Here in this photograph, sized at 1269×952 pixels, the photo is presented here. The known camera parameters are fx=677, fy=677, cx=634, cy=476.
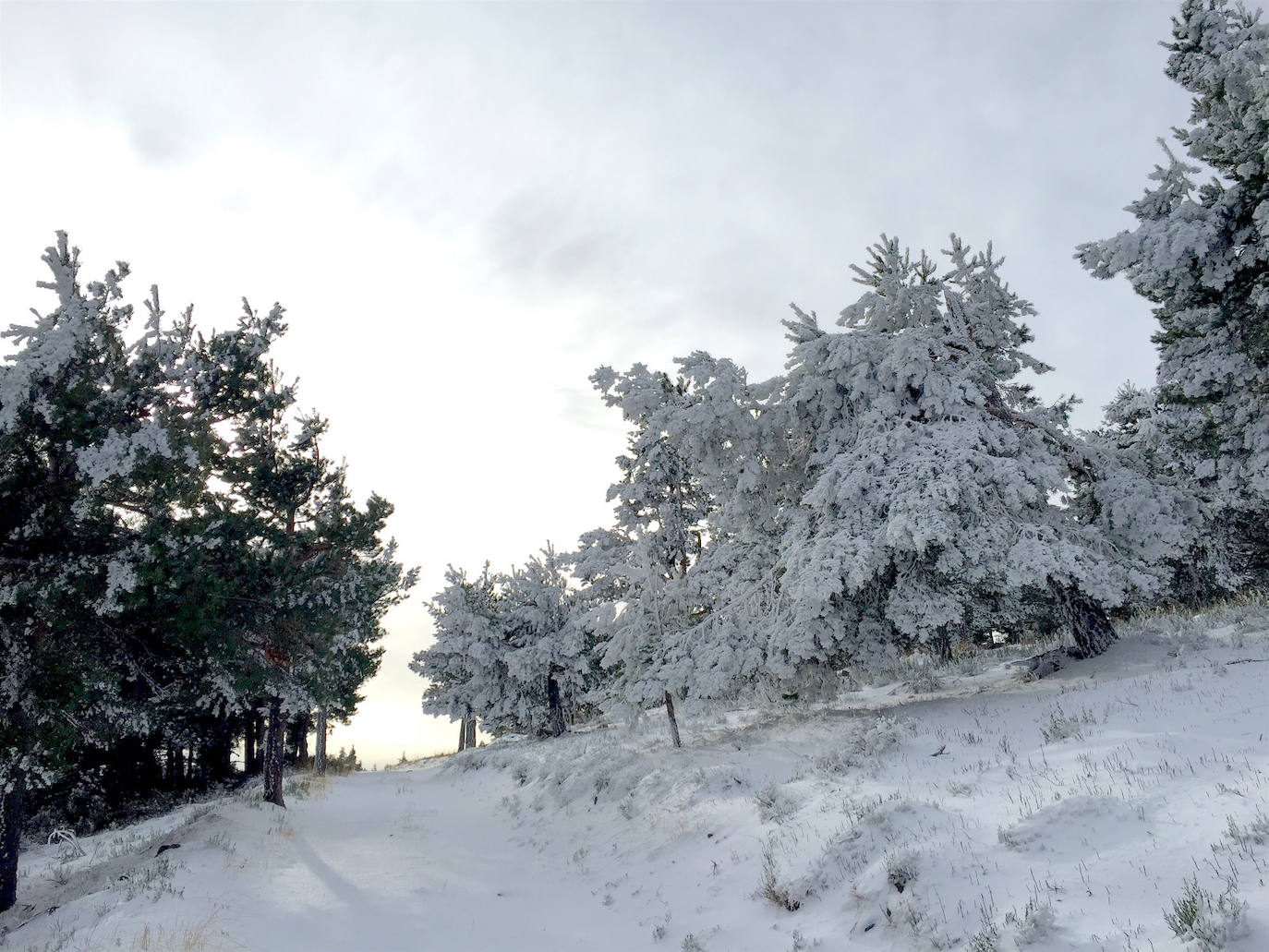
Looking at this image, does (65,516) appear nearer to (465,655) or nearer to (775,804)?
(775,804)

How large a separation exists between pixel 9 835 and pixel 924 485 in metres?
16.6

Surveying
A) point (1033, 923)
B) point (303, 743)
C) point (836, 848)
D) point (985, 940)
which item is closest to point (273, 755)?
point (836, 848)

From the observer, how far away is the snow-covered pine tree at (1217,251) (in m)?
14.3

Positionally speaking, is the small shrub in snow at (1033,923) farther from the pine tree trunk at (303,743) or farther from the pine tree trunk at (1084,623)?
the pine tree trunk at (303,743)

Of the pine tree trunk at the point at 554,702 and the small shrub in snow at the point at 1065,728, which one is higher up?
the pine tree trunk at the point at 554,702

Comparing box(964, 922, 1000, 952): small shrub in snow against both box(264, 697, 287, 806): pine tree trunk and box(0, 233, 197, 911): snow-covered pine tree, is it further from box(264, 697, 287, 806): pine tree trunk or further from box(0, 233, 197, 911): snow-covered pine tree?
box(264, 697, 287, 806): pine tree trunk

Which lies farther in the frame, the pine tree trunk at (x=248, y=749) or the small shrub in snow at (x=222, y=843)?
the pine tree trunk at (x=248, y=749)

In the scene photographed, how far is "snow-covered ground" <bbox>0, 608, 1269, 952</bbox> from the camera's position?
5.60 meters

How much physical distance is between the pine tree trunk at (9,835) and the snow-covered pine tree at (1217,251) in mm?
23353

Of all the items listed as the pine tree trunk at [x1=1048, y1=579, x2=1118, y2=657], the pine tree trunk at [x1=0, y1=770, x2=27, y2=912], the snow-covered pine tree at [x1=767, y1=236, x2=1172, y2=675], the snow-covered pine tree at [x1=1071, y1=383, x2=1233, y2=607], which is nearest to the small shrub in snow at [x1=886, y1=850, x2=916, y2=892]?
the snow-covered pine tree at [x1=767, y1=236, x2=1172, y2=675]

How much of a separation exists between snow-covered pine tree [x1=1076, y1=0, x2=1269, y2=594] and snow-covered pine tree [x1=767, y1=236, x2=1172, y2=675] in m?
2.77

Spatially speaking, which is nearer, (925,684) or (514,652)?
(925,684)

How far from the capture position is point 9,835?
11.0 m

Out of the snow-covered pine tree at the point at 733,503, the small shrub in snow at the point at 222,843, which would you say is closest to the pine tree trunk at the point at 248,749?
the small shrub in snow at the point at 222,843
